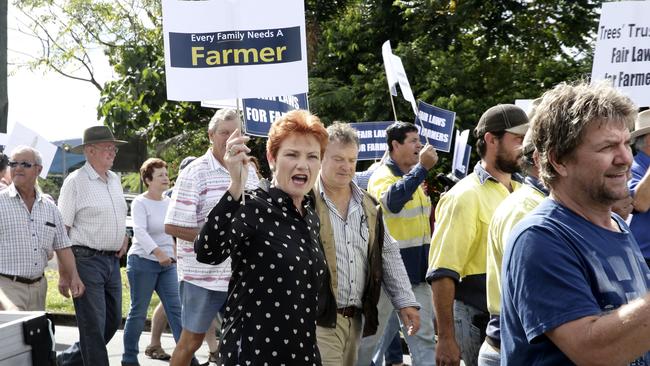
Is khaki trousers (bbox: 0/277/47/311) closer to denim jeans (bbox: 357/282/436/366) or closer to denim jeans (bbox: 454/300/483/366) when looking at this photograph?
denim jeans (bbox: 357/282/436/366)

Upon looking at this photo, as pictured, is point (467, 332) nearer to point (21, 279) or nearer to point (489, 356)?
point (489, 356)

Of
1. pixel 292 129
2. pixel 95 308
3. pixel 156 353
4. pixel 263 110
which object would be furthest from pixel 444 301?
pixel 156 353

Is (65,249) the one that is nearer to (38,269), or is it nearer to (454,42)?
(38,269)

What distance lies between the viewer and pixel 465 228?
455 centimetres

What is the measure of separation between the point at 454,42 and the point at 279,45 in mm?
15429

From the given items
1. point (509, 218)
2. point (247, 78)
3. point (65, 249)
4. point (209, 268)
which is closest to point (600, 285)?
point (509, 218)

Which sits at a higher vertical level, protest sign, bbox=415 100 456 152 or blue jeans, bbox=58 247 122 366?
protest sign, bbox=415 100 456 152

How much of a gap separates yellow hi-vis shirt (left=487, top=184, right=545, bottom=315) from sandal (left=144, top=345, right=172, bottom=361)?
580 centimetres

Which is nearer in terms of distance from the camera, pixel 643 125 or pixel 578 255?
pixel 578 255

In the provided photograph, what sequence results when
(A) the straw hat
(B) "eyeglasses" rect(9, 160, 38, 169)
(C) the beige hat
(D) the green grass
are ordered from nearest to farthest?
(C) the beige hat < (B) "eyeglasses" rect(9, 160, 38, 169) < (A) the straw hat < (D) the green grass

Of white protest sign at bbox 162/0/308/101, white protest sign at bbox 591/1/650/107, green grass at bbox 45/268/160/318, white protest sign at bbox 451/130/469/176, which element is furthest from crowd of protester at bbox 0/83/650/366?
green grass at bbox 45/268/160/318

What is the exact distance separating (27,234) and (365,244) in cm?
308

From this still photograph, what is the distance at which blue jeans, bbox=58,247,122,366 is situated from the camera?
714cm

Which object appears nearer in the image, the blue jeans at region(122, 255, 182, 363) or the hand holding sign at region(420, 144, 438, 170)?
the hand holding sign at region(420, 144, 438, 170)
